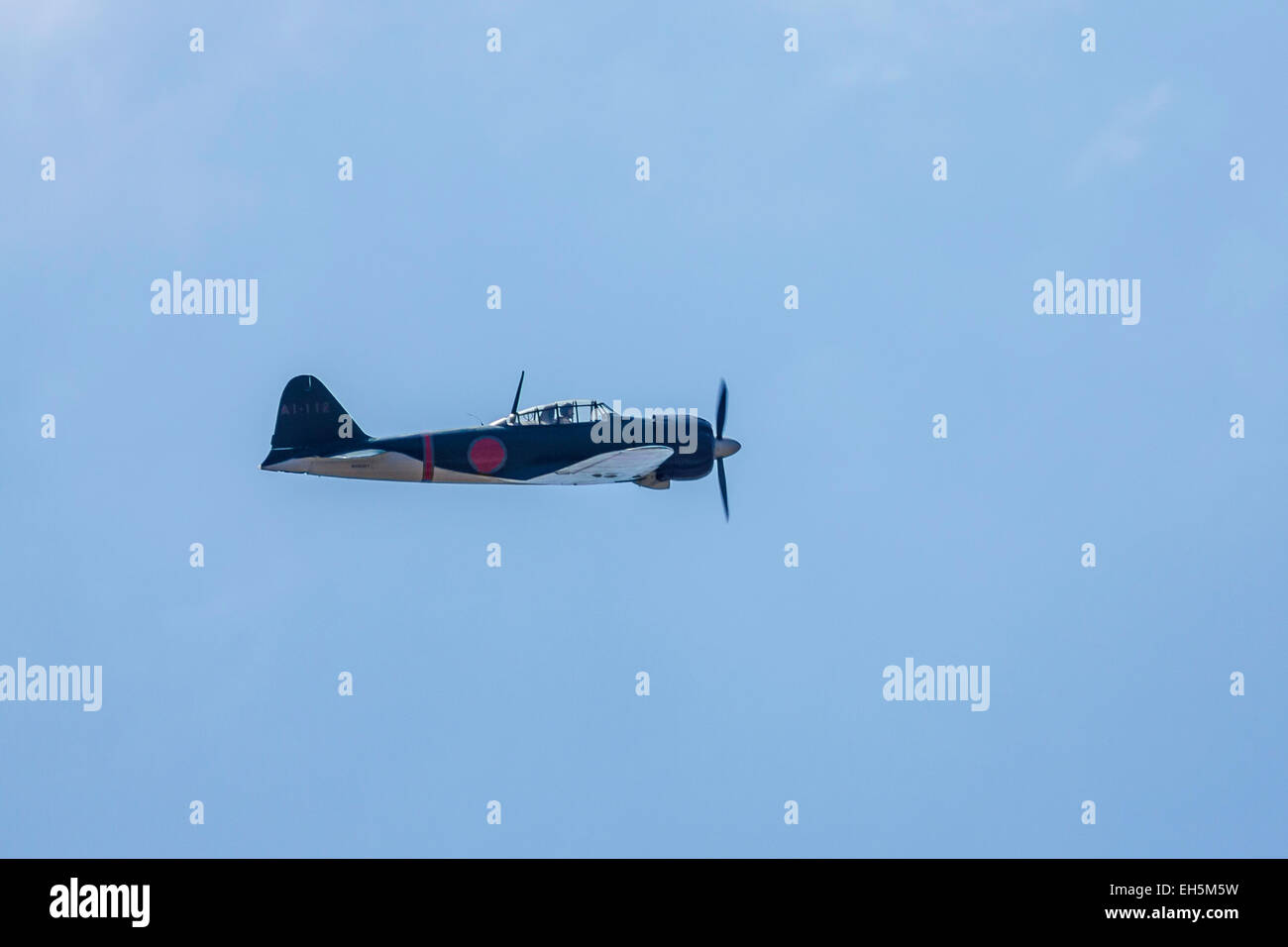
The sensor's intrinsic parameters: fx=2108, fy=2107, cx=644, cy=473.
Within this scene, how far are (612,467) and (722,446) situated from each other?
3.85 m

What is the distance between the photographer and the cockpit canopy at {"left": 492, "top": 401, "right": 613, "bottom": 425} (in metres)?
56.7

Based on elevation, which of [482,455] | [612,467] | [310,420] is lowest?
[612,467]

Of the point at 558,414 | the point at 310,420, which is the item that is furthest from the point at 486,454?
the point at 310,420

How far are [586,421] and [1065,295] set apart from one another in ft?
54.4

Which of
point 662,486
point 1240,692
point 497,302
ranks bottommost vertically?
point 1240,692

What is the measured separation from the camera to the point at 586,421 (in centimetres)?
5688

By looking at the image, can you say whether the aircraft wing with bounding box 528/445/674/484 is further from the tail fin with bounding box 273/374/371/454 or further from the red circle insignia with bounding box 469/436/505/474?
the tail fin with bounding box 273/374/371/454

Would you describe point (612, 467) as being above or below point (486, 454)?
below

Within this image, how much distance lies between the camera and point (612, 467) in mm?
56156

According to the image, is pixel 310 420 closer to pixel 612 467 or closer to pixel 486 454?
pixel 486 454

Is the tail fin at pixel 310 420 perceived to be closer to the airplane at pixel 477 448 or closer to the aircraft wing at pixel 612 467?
the airplane at pixel 477 448

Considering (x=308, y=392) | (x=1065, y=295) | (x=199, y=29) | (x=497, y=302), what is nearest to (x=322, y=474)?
(x=308, y=392)

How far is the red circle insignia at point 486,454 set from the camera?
56.4 metres
